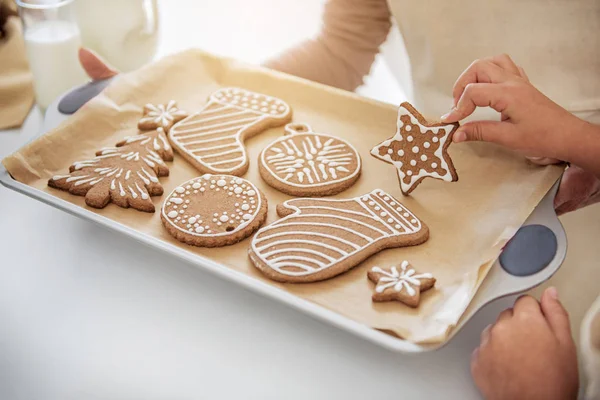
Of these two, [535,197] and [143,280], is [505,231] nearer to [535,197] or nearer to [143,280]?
[535,197]

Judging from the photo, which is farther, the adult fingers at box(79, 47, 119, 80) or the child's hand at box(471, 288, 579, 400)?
the adult fingers at box(79, 47, 119, 80)

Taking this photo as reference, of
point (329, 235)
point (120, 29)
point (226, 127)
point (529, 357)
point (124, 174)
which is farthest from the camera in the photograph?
point (120, 29)

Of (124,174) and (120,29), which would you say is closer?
(124,174)

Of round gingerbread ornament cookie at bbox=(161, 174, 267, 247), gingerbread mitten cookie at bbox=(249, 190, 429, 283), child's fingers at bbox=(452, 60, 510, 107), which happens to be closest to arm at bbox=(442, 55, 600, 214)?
child's fingers at bbox=(452, 60, 510, 107)

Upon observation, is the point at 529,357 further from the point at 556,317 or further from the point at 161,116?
the point at 161,116

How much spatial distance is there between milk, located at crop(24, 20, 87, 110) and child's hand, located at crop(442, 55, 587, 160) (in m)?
0.67

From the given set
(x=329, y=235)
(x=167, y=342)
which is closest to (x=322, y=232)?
(x=329, y=235)

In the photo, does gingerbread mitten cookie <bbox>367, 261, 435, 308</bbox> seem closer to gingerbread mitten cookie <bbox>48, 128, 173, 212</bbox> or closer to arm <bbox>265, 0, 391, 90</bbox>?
gingerbread mitten cookie <bbox>48, 128, 173, 212</bbox>

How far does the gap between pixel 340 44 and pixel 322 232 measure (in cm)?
56

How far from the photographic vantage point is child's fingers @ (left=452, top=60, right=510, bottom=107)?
0.91m

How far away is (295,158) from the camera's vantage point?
1.02 metres

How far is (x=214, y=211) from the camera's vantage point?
91 centimetres

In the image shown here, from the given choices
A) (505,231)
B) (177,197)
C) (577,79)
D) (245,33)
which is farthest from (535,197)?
(245,33)

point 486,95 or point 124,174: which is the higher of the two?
point 486,95
